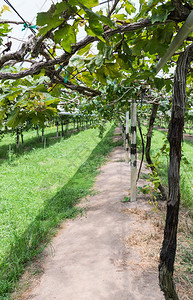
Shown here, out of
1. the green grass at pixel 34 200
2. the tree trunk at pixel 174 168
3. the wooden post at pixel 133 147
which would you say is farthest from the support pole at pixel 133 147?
the tree trunk at pixel 174 168

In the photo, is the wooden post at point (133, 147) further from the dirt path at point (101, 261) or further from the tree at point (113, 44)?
the tree at point (113, 44)

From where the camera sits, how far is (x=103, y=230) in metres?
3.90

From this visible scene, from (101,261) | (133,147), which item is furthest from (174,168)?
(133,147)

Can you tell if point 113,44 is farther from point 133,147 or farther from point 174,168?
point 133,147

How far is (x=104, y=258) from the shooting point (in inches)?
121

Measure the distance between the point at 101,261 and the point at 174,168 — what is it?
81.7 inches

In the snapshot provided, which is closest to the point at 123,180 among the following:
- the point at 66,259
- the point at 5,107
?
the point at 66,259

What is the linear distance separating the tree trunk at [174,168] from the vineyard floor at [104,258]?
0.92 m

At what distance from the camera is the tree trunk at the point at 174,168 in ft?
4.51

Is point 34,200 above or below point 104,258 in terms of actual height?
below

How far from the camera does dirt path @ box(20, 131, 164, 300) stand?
2.48 metres

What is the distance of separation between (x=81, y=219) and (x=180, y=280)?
2.38 meters

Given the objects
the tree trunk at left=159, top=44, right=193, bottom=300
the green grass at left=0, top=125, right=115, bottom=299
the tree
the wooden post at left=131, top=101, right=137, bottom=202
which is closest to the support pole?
the wooden post at left=131, top=101, right=137, bottom=202

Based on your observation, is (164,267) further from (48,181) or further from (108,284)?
(48,181)
